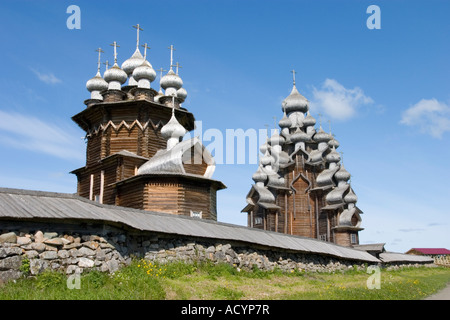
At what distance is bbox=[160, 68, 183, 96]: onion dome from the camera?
89.2ft

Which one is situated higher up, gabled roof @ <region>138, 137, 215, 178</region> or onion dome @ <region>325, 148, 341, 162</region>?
onion dome @ <region>325, 148, 341, 162</region>

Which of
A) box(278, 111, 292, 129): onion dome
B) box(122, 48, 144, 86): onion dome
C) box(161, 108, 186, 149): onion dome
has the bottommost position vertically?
box(161, 108, 186, 149): onion dome

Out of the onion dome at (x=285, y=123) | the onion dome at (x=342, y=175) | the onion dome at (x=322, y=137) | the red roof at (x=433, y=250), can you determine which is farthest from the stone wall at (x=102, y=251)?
the red roof at (x=433, y=250)

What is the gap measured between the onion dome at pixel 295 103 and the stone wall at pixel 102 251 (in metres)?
32.4

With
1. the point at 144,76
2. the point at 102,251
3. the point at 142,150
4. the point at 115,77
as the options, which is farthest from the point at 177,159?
the point at 102,251

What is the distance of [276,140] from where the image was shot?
44562 mm

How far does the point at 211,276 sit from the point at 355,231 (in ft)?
92.6

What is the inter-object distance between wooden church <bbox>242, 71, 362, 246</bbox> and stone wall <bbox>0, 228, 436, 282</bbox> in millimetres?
23769

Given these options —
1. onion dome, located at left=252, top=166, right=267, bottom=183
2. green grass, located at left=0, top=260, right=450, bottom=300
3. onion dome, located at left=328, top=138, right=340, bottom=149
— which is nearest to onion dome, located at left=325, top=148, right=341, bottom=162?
onion dome, located at left=328, top=138, right=340, bottom=149

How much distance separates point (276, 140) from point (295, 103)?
4.90 m

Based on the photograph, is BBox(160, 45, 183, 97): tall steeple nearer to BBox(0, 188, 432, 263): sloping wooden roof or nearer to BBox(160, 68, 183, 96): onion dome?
BBox(160, 68, 183, 96): onion dome

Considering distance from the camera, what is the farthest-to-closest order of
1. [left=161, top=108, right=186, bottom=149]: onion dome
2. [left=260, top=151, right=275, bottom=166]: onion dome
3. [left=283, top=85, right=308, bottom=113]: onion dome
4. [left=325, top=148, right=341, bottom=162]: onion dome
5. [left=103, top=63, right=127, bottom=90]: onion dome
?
1. [left=283, top=85, right=308, bottom=113]: onion dome
2. [left=325, top=148, right=341, bottom=162]: onion dome
3. [left=260, top=151, right=275, bottom=166]: onion dome
4. [left=103, top=63, right=127, bottom=90]: onion dome
5. [left=161, top=108, right=186, bottom=149]: onion dome

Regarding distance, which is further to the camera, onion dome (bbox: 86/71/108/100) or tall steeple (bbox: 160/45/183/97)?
onion dome (bbox: 86/71/108/100)
